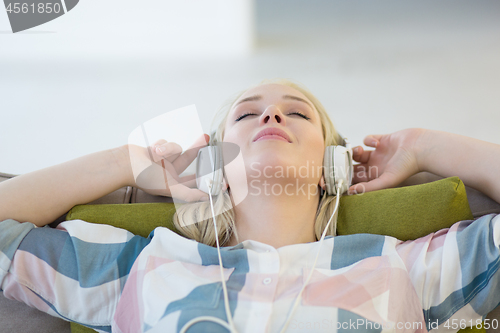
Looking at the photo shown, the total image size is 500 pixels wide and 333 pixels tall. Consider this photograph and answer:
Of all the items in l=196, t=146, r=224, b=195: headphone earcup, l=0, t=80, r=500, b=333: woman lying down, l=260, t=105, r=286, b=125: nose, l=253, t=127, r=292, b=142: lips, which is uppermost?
l=260, t=105, r=286, b=125: nose

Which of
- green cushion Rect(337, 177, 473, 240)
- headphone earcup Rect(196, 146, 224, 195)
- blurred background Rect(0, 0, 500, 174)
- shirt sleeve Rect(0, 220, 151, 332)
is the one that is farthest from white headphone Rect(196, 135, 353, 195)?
blurred background Rect(0, 0, 500, 174)

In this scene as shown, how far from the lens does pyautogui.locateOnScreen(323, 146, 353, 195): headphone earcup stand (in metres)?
1.17

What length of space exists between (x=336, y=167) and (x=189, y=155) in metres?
0.55

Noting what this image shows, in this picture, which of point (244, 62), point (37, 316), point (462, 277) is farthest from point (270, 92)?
point (244, 62)

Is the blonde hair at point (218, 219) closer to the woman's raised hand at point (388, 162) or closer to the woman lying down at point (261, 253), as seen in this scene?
the woman lying down at point (261, 253)

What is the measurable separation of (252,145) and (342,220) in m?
0.40

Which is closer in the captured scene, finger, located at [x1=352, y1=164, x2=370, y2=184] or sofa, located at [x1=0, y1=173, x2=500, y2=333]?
sofa, located at [x1=0, y1=173, x2=500, y2=333]

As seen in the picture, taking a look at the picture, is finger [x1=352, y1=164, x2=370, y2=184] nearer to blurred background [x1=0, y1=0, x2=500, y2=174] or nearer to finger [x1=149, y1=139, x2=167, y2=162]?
finger [x1=149, y1=139, x2=167, y2=162]

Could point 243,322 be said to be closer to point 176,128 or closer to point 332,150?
point 332,150

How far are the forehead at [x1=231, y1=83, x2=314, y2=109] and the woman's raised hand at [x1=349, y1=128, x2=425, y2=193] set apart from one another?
1.16ft

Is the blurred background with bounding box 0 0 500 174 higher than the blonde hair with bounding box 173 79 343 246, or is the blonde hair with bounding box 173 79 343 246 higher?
the blurred background with bounding box 0 0 500 174

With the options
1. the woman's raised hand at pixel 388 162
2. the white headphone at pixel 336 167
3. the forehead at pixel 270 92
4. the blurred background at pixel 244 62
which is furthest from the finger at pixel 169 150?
the blurred background at pixel 244 62

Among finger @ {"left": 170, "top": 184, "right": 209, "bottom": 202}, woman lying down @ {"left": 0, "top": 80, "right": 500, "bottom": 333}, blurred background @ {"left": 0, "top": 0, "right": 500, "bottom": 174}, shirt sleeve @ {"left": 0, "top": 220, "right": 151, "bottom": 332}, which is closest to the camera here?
woman lying down @ {"left": 0, "top": 80, "right": 500, "bottom": 333}

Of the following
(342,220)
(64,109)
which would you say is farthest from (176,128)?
(64,109)
